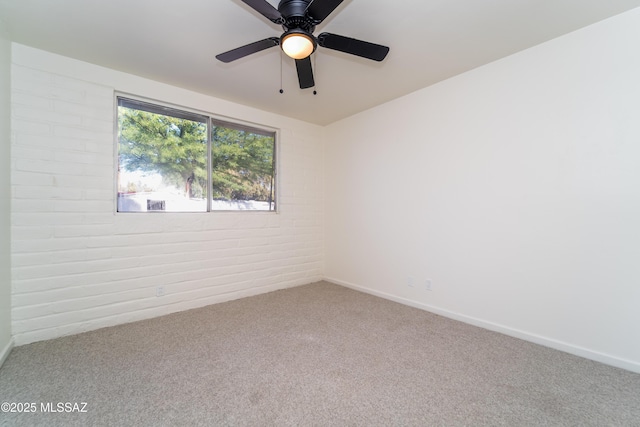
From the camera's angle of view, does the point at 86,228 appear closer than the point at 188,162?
Yes

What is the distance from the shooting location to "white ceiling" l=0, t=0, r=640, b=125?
6.03 ft

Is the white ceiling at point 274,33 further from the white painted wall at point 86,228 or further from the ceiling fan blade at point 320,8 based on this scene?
the ceiling fan blade at point 320,8

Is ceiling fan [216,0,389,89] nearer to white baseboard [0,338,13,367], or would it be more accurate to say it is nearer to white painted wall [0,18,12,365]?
white painted wall [0,18,12,365]

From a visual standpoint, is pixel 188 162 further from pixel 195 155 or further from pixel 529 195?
pixel 529 195

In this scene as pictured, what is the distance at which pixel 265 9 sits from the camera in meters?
1.51

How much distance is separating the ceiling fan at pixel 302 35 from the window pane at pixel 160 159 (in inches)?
60.0

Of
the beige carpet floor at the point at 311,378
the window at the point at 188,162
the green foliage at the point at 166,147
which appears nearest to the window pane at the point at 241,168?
the window at the point at 188,162

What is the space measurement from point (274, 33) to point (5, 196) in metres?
2.45

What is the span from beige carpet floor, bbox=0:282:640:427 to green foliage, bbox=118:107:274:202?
160 centimetres

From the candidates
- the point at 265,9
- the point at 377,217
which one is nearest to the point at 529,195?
the point at 377,217

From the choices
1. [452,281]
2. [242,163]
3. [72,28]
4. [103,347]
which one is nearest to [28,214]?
[103,347]

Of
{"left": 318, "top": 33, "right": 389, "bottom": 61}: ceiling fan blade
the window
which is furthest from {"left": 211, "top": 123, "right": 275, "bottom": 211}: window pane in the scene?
{"left": 318, "top": 33, "right": 389, "bottom": 61}: ceiling fan blade

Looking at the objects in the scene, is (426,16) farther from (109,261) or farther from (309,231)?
(109,261)

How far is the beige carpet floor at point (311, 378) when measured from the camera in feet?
4.82
